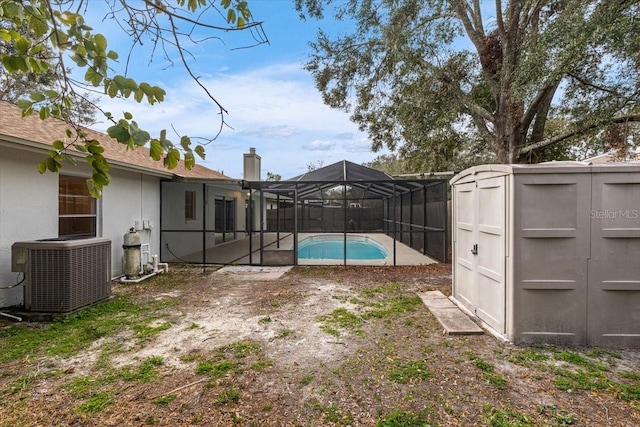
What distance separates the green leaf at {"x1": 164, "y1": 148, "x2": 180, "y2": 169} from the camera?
121cm

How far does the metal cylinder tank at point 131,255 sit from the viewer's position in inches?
274

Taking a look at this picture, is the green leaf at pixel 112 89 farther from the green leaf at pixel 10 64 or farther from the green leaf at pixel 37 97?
the green leaf at pixel 10 64

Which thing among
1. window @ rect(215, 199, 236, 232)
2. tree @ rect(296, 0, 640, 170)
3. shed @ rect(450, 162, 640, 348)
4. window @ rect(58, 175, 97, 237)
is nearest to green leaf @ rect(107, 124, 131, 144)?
shed @ rect(450, 162, 640, 348)

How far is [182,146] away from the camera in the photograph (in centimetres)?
130

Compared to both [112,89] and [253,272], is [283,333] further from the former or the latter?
[253,272]

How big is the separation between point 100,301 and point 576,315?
627 cm

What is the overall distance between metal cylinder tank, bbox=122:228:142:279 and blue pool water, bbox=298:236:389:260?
222 inches

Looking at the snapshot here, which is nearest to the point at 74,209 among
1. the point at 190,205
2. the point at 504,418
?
the point at 190,205

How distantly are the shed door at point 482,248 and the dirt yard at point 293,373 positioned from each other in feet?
1.78

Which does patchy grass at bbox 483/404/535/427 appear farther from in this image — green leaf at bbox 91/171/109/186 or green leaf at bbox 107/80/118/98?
green leaf at bbox 107/80/118/98

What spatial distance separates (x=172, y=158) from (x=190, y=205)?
10.5m

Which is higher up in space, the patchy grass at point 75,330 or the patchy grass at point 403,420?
the patchy grass at point 75,330

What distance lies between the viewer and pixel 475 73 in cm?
955

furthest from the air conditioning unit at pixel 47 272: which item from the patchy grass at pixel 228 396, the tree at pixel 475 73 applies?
the tree at pixel 475 73
